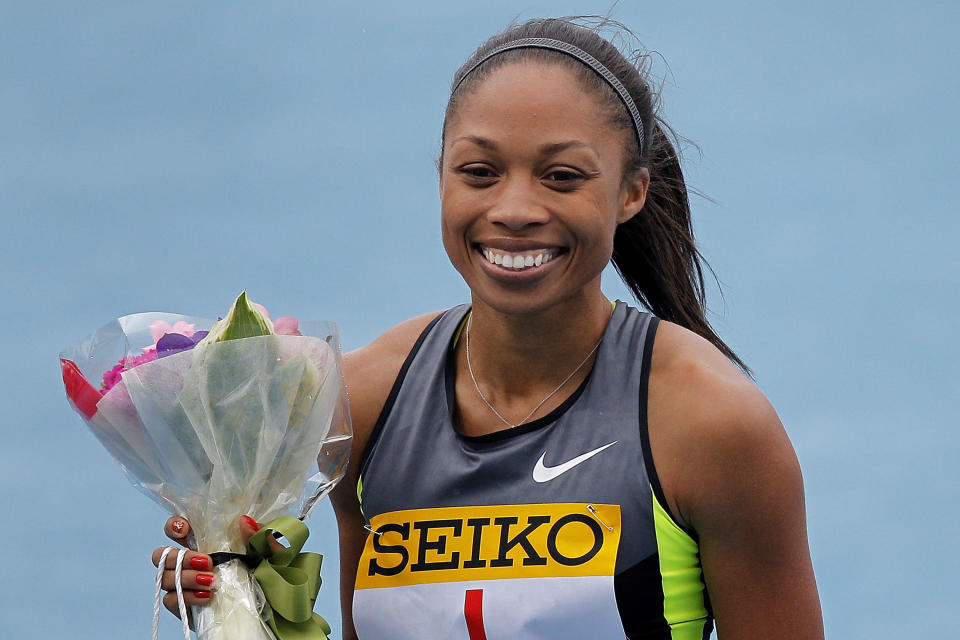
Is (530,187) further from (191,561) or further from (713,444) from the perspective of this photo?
(191,561)

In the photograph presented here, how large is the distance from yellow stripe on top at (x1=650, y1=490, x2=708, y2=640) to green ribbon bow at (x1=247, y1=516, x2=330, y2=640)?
447 mm

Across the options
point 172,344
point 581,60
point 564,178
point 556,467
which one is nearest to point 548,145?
point 564,178

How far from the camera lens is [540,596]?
2.07 meters

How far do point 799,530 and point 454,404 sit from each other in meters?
0.50

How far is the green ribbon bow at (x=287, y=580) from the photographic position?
1.96 m

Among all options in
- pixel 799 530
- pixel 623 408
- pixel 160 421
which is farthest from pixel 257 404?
pixel 799 530

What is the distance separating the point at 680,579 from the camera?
6.93ft

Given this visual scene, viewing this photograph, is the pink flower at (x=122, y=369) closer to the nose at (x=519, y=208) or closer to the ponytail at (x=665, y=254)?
the nose at (x=519, y=208)

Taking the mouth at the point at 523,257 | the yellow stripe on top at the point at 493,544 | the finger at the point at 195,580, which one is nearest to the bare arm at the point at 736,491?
the yellow stripe on top at the point at 493,544

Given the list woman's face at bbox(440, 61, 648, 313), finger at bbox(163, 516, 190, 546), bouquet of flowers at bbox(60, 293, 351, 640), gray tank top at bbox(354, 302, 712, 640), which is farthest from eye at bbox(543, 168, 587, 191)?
finger at bbox(163, 516, 190, 546)

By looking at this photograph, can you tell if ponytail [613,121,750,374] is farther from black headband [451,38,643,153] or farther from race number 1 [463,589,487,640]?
race number 1 [463,589,487,640]

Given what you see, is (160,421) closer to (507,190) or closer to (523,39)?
(507,190)

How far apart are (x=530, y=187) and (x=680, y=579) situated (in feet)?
1.80

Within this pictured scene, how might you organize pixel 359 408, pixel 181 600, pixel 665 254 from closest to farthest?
1. pixel 181 600
2. pixel 359 408
3. pixel 665 254
